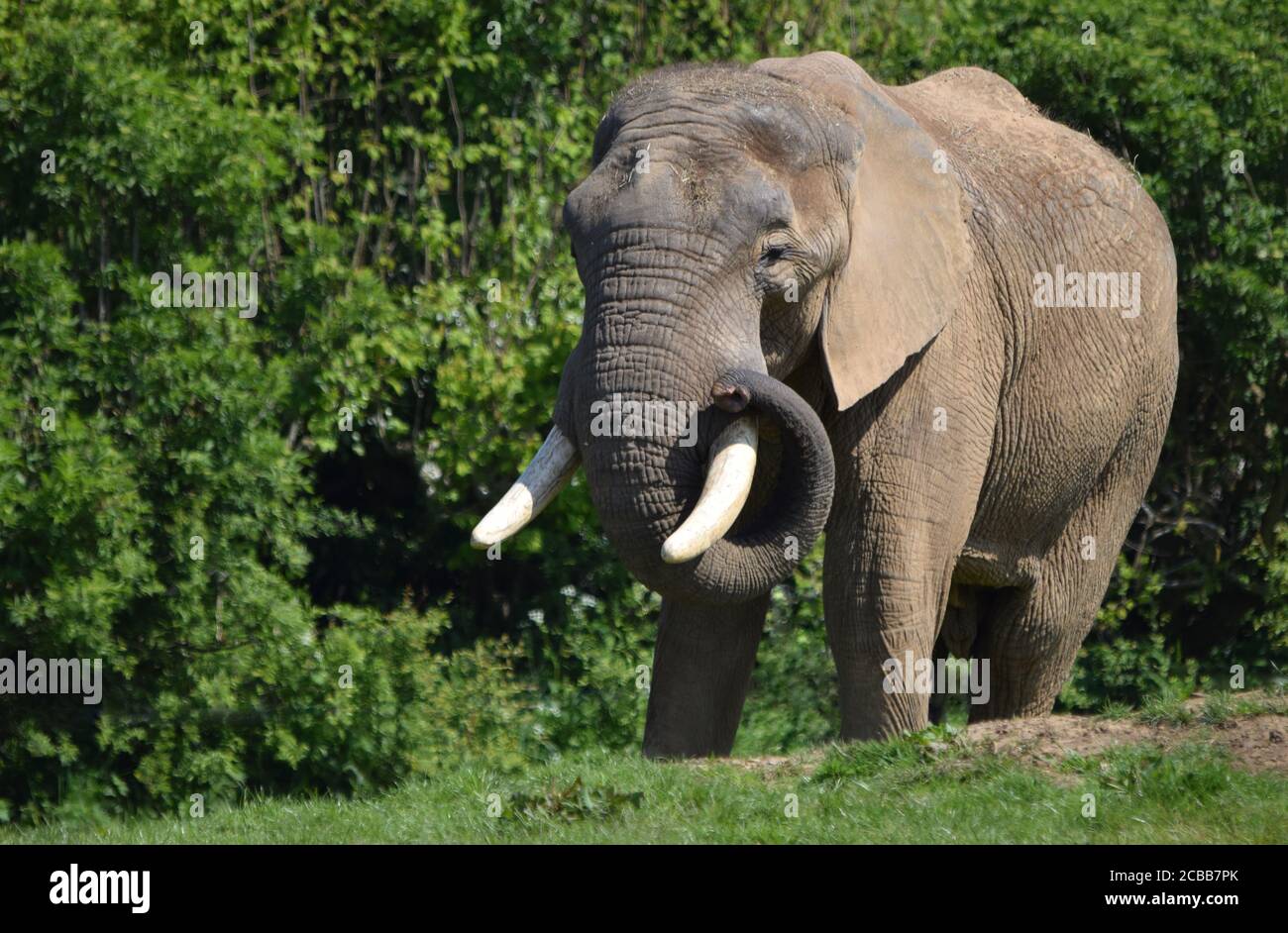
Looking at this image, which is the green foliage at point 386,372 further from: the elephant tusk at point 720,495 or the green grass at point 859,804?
the elephant tusk at point 720,495

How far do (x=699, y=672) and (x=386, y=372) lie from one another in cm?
410

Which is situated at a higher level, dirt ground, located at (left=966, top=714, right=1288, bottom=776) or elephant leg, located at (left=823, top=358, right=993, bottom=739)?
elephant leg, located at (left=823, top=358, right=993, bottom=739)

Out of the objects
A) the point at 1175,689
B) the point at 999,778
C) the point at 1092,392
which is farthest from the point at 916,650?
the point at 1175,689

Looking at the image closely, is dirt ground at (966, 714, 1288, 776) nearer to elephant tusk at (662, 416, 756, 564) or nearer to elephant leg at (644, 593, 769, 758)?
elephant leg at (644, 593, 769, 758)

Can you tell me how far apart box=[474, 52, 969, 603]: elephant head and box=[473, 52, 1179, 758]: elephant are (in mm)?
11

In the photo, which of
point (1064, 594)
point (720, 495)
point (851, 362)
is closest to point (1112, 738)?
Result: point (851, 362)

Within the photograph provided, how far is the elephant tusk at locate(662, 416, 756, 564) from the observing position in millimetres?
7141

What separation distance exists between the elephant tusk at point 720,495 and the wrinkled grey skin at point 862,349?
0.33 feet

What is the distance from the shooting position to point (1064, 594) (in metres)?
10.1

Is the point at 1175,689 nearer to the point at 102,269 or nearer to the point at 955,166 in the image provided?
the point at 955,166

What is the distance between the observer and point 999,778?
7266mm

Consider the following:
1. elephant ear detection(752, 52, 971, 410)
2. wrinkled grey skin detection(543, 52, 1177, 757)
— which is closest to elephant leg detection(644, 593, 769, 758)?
wrinkled grey skin detection(543, 52, 1177, 757)

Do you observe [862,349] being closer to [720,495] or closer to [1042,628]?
[720,495]
